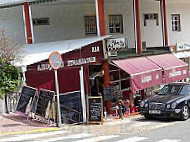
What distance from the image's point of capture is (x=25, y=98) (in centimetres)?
1655

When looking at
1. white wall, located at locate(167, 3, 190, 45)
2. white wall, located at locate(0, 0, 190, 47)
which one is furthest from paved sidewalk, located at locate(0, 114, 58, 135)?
white wall, located at locate(167, 3, 190, 45)

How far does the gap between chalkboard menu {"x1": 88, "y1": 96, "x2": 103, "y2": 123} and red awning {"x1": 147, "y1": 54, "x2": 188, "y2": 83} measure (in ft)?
20.0

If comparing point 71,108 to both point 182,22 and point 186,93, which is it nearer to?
point 186,93

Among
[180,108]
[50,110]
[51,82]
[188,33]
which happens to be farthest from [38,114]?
[188,33]

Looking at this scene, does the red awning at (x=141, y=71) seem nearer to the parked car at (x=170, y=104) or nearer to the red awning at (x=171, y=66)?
the red awning at (x=171, y=66)

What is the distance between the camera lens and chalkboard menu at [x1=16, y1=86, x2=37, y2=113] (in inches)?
643

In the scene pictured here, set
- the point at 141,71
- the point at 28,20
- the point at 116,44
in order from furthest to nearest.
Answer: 1. the point at 28,20
2. the point at 141,71
3. the point at 116,44

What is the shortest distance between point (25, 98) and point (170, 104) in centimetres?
597

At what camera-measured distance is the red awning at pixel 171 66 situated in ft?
71.8

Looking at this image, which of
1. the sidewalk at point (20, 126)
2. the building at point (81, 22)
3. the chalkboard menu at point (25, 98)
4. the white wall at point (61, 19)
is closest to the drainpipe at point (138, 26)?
the building at point (81, 22)

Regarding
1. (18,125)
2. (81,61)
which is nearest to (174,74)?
(81,61)

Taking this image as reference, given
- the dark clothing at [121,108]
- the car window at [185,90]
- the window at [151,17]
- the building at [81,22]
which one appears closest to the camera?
the car window at [185,90]

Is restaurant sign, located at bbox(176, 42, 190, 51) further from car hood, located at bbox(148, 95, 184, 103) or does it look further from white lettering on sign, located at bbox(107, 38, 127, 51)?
car hood, located at bbox(148, 95, 184, 103)

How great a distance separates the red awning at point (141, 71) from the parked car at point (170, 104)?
1.45 m
